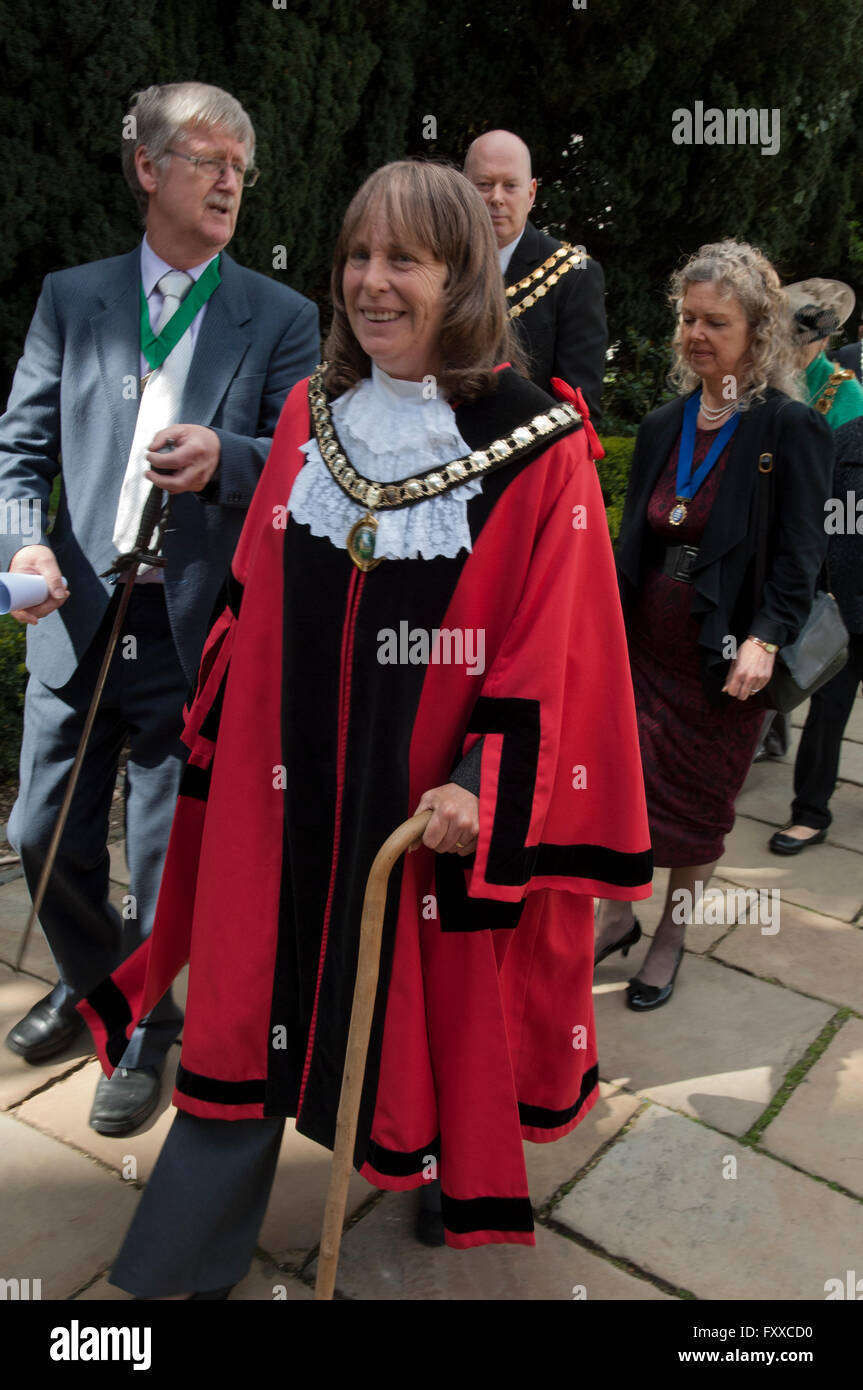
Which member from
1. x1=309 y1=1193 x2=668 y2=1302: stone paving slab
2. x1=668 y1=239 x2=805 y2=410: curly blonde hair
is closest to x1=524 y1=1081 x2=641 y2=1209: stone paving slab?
x1=309 y1=1193 x2=668 y2=1302: stone paving slab

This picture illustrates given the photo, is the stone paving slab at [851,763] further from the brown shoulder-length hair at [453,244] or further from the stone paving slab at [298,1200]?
the brown shoulder-length hair at [453,244]

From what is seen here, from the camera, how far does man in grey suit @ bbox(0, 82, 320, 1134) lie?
8.98ft

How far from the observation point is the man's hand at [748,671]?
3.29 meters

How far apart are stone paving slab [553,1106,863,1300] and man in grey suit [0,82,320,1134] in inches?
43.6

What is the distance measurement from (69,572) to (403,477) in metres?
1.03

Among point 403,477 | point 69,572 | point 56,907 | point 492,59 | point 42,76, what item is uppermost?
point 492,59

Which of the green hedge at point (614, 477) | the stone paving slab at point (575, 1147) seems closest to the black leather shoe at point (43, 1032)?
the stone paving slab at point (575, 1147)

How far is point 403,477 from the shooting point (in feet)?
7.28

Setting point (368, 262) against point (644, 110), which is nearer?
point (368, 262)

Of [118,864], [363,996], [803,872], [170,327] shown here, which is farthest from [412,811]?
[803,872]

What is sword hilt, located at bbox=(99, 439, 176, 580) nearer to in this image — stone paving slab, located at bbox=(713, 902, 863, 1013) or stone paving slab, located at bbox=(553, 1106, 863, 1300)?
stone paving slab, located at bbox=(553, 1106, 863, 1300)

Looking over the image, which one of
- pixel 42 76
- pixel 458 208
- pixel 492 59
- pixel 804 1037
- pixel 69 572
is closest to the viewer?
pixel 458 208
